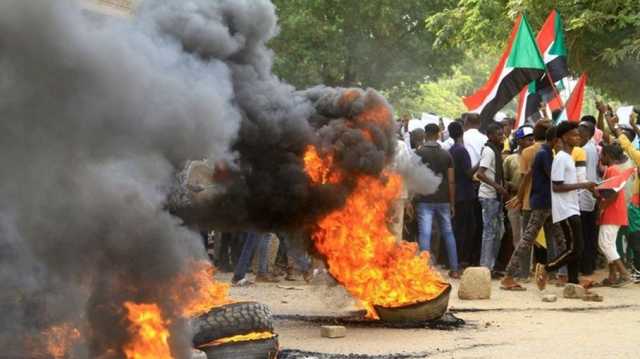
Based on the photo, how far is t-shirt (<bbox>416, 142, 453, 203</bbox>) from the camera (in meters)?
13.4

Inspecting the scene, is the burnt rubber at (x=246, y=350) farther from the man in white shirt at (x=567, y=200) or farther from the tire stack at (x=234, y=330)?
the man in white shirt at (x=567, y=200)

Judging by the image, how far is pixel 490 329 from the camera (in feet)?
30.6

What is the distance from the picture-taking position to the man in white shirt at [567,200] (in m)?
11.6

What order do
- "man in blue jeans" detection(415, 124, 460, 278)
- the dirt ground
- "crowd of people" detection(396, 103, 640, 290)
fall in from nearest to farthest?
1. the dirt ground
2. "crowd of people" detection(396, 103, 640, 290)
3. "man in blue jeans" detection(415, 124, 460, 278)

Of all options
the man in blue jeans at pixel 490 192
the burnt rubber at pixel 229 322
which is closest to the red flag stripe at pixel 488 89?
the man in blue jeans at pixel 490 192

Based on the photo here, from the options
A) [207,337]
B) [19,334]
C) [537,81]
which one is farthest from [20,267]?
[537,81]

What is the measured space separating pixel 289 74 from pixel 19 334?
1091 inches

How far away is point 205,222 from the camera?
9250 mm

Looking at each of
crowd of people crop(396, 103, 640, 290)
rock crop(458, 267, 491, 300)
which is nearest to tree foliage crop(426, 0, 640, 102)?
crowd of people crop(396, 103, 640, 290)

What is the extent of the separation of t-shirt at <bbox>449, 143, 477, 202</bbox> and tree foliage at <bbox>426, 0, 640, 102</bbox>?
6.15 m

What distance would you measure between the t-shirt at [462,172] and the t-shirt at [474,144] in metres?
0.34

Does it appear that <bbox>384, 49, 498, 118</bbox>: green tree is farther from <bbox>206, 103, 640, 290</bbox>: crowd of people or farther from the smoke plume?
the smoke plume

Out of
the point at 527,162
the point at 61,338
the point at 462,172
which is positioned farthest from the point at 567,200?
the point at 61,338

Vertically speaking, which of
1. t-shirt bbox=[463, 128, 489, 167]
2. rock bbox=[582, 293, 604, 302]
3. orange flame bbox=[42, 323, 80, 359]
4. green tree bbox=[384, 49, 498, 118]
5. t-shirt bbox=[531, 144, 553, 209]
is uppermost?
green tree bbox=[384, 49, 498, 118]
